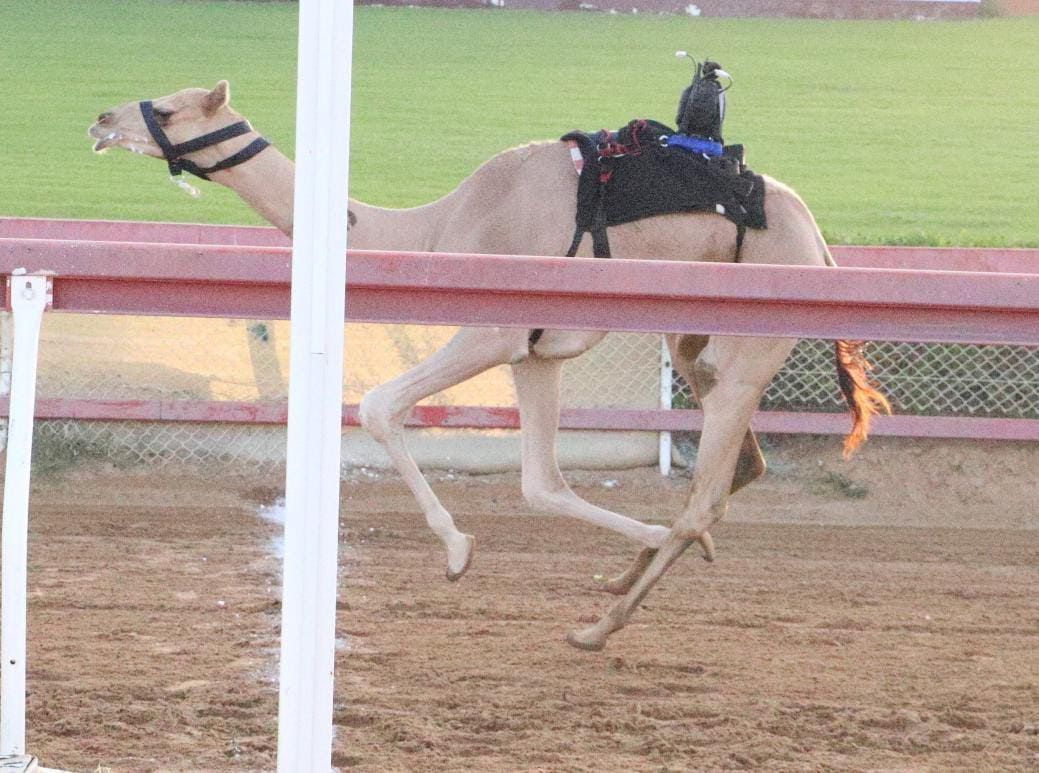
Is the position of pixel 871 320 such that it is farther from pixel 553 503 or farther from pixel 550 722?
pixel 553 503

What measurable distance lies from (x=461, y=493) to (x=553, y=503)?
2.88 m

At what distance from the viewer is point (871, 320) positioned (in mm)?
3873

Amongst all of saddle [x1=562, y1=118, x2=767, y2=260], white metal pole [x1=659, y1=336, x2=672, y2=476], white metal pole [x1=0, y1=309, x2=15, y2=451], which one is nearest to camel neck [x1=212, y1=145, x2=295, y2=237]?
saddle [x1=562, y1=118, x2=767, y2=260]

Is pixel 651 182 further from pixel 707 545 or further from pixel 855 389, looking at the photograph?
pixel 707 545

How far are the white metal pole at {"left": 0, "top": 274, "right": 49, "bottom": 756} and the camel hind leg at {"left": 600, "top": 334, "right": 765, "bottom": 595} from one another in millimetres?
2961

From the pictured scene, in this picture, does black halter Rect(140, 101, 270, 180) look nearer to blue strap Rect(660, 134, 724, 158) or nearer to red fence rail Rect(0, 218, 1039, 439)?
blue strap Rect(660, 134, 724, 158)

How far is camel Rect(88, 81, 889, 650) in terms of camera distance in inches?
228

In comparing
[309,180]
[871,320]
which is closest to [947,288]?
[871,320]

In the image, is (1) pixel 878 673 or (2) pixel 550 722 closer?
(2) pixel 550 722

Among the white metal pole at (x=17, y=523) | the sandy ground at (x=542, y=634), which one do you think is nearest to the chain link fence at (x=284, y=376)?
the sandy ground at (x=542, y=634)

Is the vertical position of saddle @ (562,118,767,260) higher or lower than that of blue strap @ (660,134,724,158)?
lower

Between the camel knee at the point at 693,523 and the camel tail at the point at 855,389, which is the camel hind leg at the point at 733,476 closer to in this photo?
the camel knee at the point at 693,523

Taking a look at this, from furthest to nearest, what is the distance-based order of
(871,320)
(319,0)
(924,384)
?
(924,384), (871,320), (319,0)

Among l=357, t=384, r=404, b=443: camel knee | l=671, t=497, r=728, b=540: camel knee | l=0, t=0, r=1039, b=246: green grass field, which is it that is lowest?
l=671, t=497, r=728, b=540: camel knee
